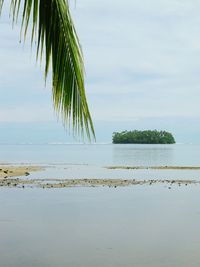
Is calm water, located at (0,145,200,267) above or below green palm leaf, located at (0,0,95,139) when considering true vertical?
below

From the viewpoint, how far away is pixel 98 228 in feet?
66.1

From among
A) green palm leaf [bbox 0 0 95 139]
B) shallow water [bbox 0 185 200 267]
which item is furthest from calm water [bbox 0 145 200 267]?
green palm leaf [bbox 0 0 95 139]

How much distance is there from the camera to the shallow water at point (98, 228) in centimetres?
1446

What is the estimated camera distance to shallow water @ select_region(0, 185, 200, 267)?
14461 millimetres

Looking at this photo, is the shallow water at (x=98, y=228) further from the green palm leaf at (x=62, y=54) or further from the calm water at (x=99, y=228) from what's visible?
the green palm leaf at (x=62, y=54)

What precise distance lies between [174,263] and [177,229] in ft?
20.3

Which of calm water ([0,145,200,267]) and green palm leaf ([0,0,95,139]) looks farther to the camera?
calm water ([0,145,200,267])

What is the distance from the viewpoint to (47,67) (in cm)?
476

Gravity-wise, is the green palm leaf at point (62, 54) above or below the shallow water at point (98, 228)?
above

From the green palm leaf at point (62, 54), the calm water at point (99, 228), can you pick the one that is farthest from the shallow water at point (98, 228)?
the green palm leaf at point (62, 54)

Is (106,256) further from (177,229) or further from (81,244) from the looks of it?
(177,229)

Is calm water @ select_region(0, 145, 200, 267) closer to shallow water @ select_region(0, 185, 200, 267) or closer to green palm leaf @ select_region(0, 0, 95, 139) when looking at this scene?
shallow water @ select_region(0, 185, 200, 267)

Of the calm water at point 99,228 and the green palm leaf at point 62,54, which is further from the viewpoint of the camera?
the calm water at point 99,228

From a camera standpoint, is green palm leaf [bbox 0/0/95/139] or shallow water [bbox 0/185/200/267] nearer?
green palm leaf [bbox 0/0/95/139]
